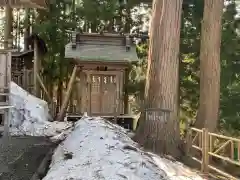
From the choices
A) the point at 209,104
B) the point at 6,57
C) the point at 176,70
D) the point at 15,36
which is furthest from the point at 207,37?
the point at 15,36

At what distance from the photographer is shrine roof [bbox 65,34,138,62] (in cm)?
1421

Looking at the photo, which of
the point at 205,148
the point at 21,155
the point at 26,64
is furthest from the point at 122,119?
the point at 205,148

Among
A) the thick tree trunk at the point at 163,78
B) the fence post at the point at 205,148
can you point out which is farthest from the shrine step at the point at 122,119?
the fence post at the point at 205,148

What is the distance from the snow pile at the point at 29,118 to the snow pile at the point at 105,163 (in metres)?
4.24

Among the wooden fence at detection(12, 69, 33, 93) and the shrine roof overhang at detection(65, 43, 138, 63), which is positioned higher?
the shrine roof overhang at detection(65, 43, 138, 63)

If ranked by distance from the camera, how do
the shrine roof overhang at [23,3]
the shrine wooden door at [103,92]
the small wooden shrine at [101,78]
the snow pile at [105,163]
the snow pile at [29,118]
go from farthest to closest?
the shrine wooden door at [103,92] < the small wooden shrine at [101,78] < the snow pile at [29,118] < the shrine roof overhang at [23,3] < the snow pile at [105,163]

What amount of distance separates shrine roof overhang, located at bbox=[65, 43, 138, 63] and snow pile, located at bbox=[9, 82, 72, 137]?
2.13 m

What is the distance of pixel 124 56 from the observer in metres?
14.4

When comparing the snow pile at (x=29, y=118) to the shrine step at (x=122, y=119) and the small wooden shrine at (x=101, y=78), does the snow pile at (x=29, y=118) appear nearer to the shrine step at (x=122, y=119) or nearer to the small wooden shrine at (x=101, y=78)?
the shrine step at (x=122, y=119)

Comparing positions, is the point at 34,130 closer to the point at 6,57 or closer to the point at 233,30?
the point at 6,57

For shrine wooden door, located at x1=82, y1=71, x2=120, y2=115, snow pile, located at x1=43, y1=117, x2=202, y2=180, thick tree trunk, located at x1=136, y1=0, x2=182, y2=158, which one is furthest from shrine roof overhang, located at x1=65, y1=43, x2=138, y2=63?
snow pile, located at x1=43, y1=117, x2=202, y2=180

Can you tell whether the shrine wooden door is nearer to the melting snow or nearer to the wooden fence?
the wooden fence

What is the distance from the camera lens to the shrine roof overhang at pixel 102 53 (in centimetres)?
1417

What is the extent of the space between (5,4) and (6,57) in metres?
1.58
